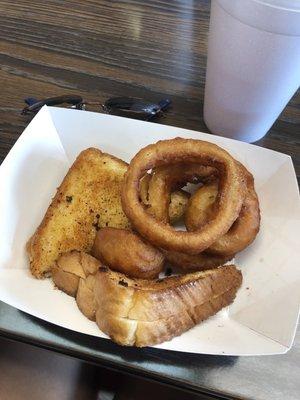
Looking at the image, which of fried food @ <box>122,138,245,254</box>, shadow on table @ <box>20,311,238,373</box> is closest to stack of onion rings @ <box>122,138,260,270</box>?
fried food @ <box>122,138,245,254</box>

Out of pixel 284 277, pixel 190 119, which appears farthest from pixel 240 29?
pixel 284 277

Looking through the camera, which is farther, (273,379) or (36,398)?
(36,398)

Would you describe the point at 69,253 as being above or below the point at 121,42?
below

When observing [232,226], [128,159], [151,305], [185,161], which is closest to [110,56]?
[128,159]

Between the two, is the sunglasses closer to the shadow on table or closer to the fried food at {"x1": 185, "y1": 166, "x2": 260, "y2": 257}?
the fried food at {"x1": 185, "y1": 166, "x2": 260, "y2": 257}

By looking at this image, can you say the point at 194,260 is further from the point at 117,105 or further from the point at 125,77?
the point at 125,77

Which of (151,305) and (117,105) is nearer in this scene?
(151,305)

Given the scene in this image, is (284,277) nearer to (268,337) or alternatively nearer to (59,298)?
(268,337)
